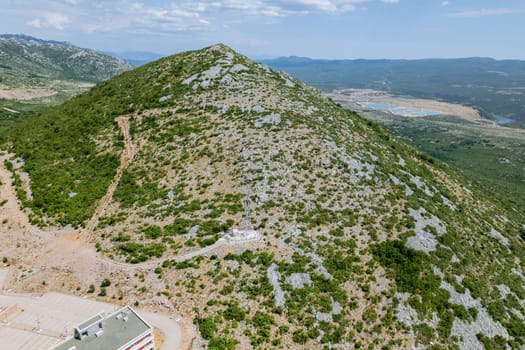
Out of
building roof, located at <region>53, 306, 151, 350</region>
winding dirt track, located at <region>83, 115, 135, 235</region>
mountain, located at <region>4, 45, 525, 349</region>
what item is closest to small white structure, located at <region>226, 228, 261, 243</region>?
mountain, located at <region>4, 45, 525, 349</region>

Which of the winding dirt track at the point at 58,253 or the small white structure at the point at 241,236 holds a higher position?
the small white structure at the point at 241,236

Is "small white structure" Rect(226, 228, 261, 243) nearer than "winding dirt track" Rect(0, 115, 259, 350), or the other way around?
"winding dirt track" Rect(0, 115, 259, 350)

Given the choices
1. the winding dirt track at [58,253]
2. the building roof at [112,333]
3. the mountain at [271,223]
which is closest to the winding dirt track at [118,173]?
the winding dirt track at [58,253]

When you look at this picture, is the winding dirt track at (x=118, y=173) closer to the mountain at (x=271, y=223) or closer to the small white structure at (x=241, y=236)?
the mountain at (x=271, y=223)

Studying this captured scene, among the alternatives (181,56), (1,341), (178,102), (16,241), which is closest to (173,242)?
(1,341)

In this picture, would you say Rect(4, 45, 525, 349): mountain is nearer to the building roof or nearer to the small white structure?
the small white structure

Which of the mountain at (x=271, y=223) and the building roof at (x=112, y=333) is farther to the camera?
A: the mountain at (x=271, y=223)

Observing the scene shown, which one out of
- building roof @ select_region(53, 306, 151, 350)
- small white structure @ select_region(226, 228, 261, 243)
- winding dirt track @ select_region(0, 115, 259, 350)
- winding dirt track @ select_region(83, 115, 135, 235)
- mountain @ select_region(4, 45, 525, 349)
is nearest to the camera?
building roof @ select_region(53, 306, 151, 350)
